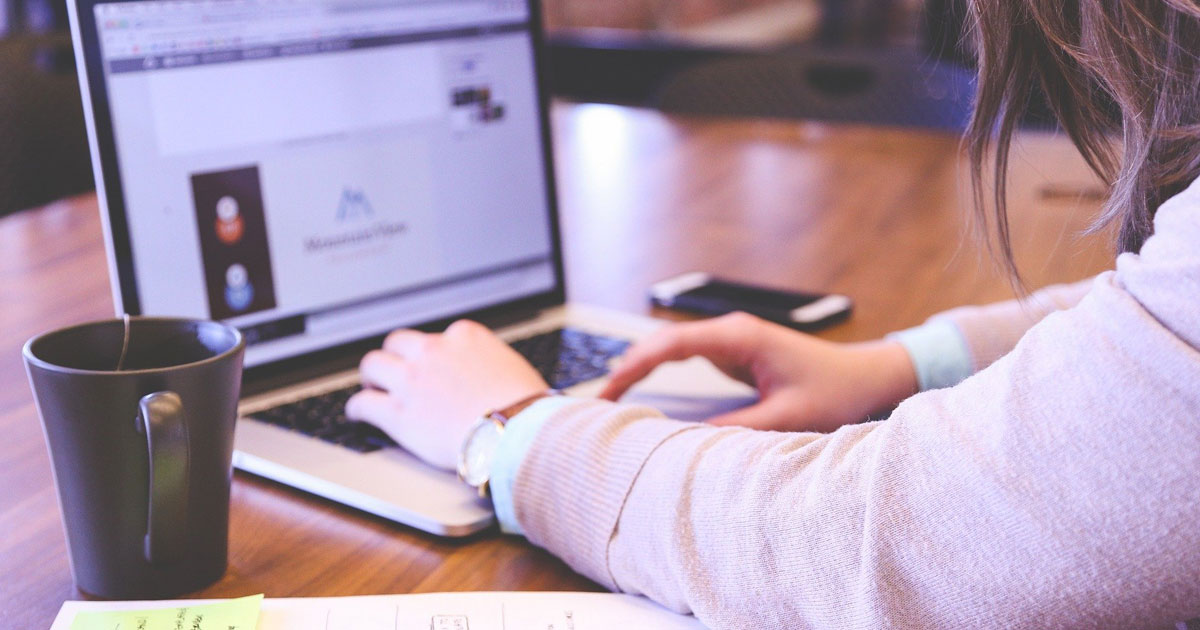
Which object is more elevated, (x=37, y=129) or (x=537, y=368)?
(x=37, y=129)

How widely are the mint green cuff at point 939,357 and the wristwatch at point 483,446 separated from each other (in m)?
0.33

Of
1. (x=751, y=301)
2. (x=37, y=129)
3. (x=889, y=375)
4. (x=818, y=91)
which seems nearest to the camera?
(x=889, y=375)

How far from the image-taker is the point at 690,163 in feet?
5.38

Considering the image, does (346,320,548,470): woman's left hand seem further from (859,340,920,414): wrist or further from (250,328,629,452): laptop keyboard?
(859,340,920,414): wrist

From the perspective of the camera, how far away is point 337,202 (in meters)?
0.86

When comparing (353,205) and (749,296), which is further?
(749,296)

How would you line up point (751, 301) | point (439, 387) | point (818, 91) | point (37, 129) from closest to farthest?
point (439, 387) < point (751, 301) < point (37, 129) < point (818, 91)

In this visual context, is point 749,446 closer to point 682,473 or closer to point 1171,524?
point 682,473

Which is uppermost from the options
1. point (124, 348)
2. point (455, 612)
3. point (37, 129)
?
point (37, 129)

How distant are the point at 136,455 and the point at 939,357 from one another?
0.57 metres

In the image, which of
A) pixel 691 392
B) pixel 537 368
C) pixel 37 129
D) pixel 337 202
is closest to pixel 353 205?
pixel 337 202

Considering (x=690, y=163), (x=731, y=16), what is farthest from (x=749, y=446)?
(x=731, y=16)

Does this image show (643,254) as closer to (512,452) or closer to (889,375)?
(889,375)

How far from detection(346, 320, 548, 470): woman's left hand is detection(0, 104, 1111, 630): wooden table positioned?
2.5 inches
